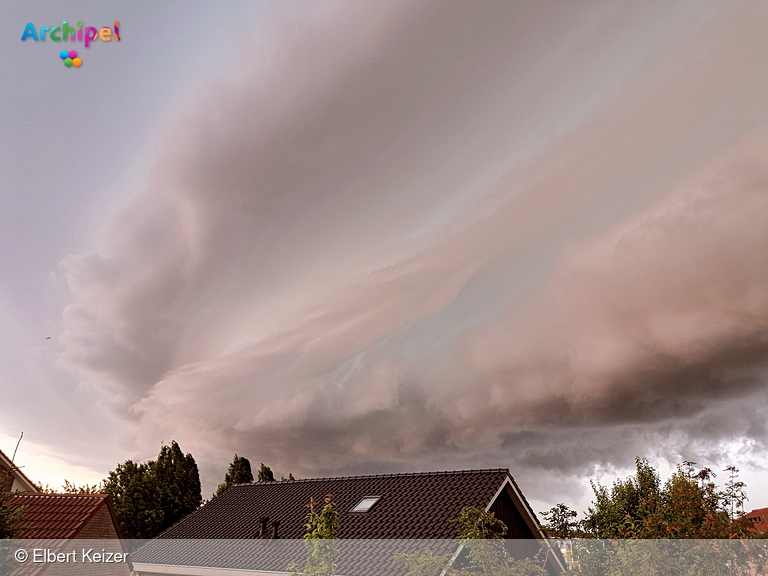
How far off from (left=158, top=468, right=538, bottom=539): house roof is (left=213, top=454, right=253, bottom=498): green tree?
15757 millimetres

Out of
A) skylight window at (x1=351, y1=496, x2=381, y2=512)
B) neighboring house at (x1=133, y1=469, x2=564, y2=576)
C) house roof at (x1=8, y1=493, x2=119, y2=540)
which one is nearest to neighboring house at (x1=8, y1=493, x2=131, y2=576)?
house roof at (x1=8, y1=493, x2=119, y2=540)

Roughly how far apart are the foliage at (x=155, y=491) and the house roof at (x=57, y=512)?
66.0ft

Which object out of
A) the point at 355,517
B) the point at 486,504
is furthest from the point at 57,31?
the point at 486,504

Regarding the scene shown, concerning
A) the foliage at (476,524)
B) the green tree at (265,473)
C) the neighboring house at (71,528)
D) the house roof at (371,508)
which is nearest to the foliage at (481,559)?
the foliage at (476,524)

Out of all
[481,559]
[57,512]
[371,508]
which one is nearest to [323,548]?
[481,559]

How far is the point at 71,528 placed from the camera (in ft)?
61.1

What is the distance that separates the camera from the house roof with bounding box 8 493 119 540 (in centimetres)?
1841

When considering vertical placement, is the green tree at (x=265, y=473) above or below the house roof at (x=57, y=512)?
above

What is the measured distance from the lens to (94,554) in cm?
1944

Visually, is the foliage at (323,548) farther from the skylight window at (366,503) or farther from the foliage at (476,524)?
the skylight window at (366,503)

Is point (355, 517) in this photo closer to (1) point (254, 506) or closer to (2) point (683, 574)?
(1) point (254, 506)

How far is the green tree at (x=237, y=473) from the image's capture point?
42.4 meters

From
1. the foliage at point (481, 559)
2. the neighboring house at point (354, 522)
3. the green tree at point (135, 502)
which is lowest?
the foliage at point (481, 559)

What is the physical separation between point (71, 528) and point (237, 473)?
2494 centimetres
